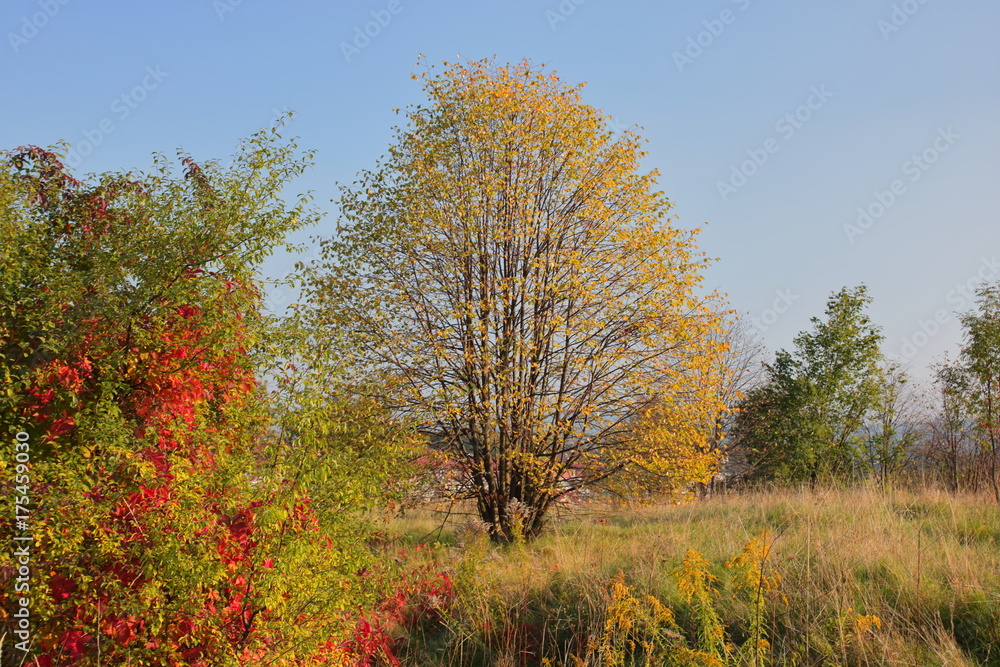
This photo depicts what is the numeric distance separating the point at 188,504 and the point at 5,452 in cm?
120

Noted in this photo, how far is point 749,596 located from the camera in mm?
5844

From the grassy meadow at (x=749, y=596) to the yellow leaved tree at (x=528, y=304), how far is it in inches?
57.0

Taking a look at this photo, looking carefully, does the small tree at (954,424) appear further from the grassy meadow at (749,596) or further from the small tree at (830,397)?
the grassy meadow at (749,596)

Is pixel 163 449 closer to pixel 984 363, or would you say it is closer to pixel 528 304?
pixel 528 304

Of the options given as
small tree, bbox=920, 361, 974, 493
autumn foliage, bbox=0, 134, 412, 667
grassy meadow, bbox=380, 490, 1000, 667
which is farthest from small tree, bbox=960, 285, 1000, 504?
autumn foliage, bbox=0, 134, 412, 667

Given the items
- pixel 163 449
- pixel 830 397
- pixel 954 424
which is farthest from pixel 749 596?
pixel 830 397

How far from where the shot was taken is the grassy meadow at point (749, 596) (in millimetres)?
4941

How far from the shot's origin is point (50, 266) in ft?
16.9

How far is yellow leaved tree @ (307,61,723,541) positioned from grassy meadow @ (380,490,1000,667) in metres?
1.45

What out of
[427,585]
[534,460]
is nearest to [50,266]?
[427,585]

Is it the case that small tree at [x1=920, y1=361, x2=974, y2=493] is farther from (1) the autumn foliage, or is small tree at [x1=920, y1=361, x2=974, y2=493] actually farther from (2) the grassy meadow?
(1) the autumn foliage

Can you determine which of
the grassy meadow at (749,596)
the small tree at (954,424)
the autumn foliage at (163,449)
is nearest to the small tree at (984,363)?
the small tree at (954,424)

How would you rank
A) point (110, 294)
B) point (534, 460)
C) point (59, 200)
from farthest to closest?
point (534, 460), point (59, 200), point (110, 294)

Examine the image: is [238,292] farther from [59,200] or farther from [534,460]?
[534,460]
